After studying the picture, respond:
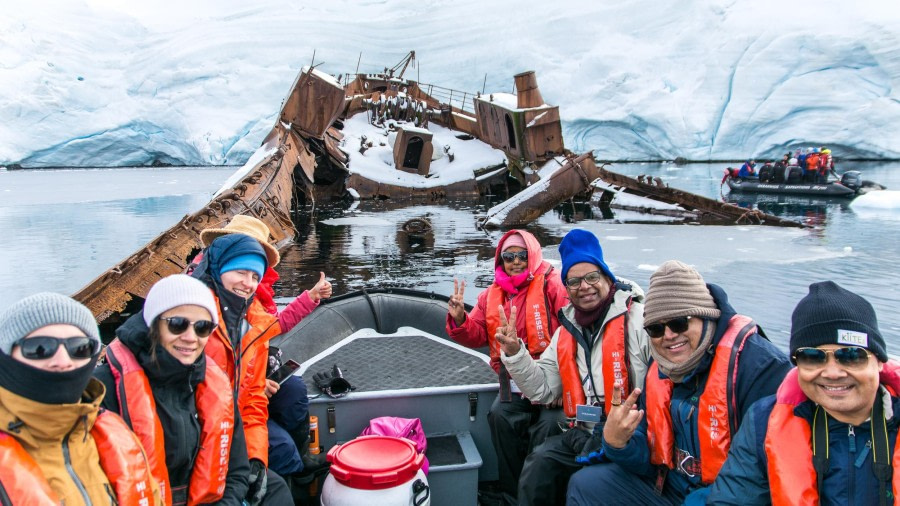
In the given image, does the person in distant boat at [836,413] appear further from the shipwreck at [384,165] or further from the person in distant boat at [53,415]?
the shipwreck at [384,165]

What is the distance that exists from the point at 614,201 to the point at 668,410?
1529 cm

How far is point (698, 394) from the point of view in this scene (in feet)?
6.39

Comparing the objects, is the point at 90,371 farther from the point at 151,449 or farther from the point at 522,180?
the point at 522,180

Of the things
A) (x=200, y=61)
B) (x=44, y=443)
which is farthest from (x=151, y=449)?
(x=200, y=61)

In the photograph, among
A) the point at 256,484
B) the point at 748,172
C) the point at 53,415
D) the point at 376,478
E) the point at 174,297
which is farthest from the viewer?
the point at 748,172

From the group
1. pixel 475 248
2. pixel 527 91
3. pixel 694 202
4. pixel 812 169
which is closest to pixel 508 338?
pixel 475 248

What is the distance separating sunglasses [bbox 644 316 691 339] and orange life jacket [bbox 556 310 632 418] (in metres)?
0.35

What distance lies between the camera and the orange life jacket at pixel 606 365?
7.63 ft

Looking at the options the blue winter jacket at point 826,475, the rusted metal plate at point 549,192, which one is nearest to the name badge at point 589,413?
the blue winter jacket at point 826,475

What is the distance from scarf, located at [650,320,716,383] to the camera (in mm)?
1924

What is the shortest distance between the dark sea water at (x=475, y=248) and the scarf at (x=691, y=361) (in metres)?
3.89

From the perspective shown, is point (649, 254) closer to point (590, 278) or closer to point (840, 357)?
point (590, 278)

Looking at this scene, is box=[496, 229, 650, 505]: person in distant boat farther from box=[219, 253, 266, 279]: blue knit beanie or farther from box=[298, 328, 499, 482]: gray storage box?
box=[219, 253, 266, 279]: blue knit beanie

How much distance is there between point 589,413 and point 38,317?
184cm
